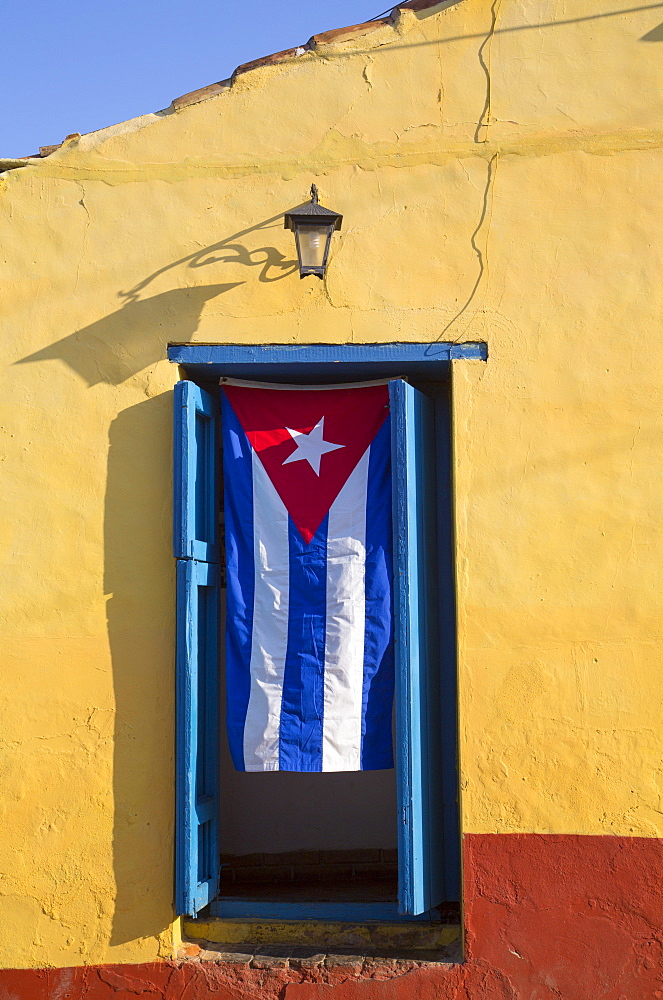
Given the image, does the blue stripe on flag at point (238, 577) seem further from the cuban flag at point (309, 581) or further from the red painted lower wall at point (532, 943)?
the red painted lower wall at point (532, 943)

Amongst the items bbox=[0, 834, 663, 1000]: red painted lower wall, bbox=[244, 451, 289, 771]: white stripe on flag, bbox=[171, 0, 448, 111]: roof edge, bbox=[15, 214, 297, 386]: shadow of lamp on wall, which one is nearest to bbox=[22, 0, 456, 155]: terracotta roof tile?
bbox=[171, 0, 448, 111]: roof edge

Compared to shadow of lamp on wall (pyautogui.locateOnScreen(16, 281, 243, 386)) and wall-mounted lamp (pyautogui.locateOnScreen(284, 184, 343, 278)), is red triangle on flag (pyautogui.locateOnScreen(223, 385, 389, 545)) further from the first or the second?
wall-mounted lamp (pyautogui.locateOnScreen(284, 184, 343, 278))

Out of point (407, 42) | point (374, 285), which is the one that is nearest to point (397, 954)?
point (374, 285)

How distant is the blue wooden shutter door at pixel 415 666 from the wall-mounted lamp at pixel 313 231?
28.9 inches

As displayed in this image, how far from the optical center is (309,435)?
4.93 metres

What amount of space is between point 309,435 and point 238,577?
857 millimetres

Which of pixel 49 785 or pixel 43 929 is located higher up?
pixel 49 785

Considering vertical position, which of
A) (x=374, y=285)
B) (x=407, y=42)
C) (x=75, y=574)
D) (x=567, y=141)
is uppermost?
(x=407, y=42)

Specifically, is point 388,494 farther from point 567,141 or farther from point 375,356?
point 567,141

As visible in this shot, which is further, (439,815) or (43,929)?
(439,815)

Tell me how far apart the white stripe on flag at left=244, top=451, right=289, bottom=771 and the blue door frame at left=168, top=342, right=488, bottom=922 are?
1.75ft

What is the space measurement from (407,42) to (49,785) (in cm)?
436

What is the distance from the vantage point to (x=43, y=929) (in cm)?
456

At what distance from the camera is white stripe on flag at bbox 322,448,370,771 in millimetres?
4672
